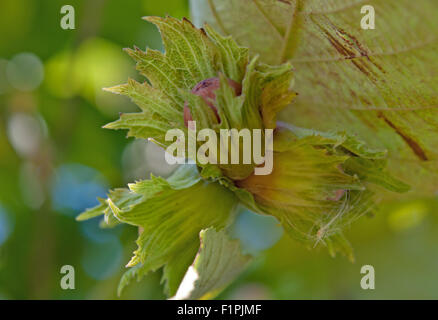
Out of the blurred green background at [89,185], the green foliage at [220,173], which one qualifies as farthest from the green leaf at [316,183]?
the blurred green background at [89,185]

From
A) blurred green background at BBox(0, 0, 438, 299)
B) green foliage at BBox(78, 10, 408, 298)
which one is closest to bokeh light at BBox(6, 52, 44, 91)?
blurred green background at BBox(0, 0, 438, 299)

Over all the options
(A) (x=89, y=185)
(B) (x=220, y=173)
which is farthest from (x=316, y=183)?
(A) (x=89, y=185)

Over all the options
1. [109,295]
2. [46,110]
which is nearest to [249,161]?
[109,295]

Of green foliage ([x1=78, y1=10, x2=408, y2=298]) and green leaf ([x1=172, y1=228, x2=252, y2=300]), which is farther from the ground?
green foliage ([x1=78, y1=10, x2=408, y2=298])

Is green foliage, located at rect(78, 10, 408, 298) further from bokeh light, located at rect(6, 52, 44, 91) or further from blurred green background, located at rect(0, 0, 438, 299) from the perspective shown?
bokeh light, located at rect(6, 52, 44, 91)

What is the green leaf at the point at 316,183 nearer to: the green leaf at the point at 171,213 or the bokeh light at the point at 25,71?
the green leaf at the point at 171,213

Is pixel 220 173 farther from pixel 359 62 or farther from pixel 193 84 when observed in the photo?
pixel 359 62
